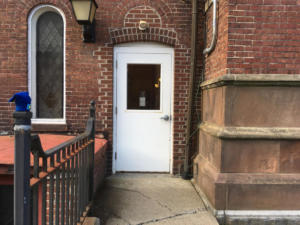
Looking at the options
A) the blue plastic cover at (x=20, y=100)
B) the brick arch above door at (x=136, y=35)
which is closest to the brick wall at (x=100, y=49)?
the brick arch above door at (x=136, y=35)

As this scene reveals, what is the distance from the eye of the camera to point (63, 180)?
6.49 feet

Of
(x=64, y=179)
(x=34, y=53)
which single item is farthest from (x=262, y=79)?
(x=34, y=53)

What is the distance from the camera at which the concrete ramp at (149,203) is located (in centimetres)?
294

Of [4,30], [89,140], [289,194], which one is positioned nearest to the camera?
[89,140]

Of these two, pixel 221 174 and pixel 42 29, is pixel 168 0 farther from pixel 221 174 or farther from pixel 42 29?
pixel 221 174

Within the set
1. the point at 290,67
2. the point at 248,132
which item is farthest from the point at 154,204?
the point at 290,67

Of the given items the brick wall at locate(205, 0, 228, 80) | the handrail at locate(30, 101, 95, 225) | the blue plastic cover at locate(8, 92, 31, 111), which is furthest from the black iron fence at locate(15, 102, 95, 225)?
the brick wall at locate(205, 0, 228, 80)

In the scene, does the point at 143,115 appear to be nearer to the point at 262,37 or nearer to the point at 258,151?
the point at 258,151

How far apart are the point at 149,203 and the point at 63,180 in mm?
1694

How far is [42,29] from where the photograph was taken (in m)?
4.54

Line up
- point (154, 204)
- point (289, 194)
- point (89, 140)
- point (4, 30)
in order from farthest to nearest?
point (4, 30)
point (154, 204)
point (289, 194)
point (89, 140)

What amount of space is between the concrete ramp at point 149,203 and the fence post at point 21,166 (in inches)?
67.1

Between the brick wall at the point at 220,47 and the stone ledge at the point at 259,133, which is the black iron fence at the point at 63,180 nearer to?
the stone ledge at the point at 259,133

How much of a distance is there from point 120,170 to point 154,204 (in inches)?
55.4
